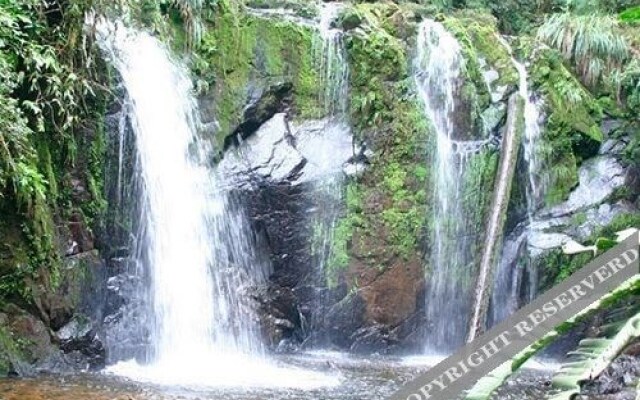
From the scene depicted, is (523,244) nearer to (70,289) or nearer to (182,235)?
(182,235)

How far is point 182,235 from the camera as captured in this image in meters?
8.32

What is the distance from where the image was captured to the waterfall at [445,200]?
971 centimetres

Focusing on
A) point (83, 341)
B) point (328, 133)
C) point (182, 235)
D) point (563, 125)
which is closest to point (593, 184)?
point (563, 125)

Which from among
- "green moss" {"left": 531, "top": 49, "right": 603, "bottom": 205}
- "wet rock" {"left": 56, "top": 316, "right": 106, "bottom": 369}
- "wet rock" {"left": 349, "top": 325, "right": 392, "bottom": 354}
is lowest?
"wet rock" {"left": 349, "top": 325, "right": 392, "bottom": 354}

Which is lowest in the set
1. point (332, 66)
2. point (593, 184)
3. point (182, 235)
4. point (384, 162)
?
point (593, 184)

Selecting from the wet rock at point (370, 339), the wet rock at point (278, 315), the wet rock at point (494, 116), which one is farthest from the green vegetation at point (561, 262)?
the wet rock at point (278, 315)

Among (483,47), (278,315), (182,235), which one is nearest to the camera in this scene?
(182,235)

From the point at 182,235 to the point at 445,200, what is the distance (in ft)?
12.4

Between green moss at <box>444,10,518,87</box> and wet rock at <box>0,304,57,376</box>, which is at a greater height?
green moss at <box>444,10,518,87</box>

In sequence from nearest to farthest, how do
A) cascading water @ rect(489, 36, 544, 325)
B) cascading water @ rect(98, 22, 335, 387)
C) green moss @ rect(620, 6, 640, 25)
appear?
cascading water @ rect(98, 22, 335, 387) → cascading water @ rect(489, 36, 544, 325) → green moss @ rect(620, 6, 640, 25)

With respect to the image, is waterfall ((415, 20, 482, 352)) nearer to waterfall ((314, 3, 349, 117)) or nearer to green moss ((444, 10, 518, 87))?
green moss ((444, 10, 518, 87))

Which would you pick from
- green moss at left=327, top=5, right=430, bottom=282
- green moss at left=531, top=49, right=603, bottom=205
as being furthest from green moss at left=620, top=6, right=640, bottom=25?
green moss at left=327, top=5, right=430, bottom=282

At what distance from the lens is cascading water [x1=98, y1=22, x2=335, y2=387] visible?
7809 millimetres

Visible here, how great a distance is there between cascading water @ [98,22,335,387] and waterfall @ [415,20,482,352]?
2.49 metres
